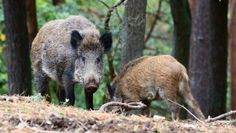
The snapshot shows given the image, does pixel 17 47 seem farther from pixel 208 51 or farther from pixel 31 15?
pixel 208 51

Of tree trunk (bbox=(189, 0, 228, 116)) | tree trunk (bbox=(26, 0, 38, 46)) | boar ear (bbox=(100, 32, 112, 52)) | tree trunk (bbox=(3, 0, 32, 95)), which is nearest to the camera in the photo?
boar ear (bbox=(100, 32, 112, 52))

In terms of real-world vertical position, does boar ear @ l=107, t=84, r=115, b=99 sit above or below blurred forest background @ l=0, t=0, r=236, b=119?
below

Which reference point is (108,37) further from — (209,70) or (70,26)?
(209,70)

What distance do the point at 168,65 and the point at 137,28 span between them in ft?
2.60

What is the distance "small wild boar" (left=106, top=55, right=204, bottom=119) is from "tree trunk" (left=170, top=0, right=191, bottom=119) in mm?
2861

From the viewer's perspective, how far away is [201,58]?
12688 mm

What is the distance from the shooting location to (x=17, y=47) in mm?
11164

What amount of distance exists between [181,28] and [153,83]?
3336mm

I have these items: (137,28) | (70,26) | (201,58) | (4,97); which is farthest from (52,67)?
(201,58)

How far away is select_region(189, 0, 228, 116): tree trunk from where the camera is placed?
41.6 ft

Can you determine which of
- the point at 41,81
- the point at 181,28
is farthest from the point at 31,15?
the point at 181,28

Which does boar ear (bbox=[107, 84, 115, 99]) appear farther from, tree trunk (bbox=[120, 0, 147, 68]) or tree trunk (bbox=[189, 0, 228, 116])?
tree trunk (bbox=[189, 0, 228, 116])

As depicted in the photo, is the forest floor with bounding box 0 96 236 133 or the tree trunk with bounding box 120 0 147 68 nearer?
the forest floor with bounding box 0 96 236 133

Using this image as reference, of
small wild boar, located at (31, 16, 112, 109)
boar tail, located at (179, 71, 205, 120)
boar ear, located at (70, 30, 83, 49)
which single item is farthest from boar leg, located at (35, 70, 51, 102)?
boar tail, located at (179, 71, 205, 120)
